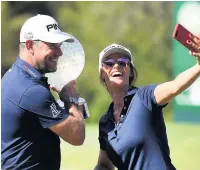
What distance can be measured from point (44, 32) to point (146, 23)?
2083cm

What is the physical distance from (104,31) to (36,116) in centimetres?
2070

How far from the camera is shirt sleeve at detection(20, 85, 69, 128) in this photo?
4348 millimetres

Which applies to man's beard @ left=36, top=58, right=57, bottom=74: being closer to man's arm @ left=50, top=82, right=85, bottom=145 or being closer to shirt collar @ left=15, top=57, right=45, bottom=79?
shirt collar @ left=15, top=57, right=45, bottom=79

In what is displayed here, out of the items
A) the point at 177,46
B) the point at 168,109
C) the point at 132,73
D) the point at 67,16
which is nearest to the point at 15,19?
the point at 67,16

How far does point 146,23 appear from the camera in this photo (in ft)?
82.6

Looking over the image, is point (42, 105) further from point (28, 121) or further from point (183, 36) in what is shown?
point (183, 36)

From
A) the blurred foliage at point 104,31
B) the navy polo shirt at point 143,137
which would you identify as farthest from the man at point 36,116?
the blurred foliage at point 104,31

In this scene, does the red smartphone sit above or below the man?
above

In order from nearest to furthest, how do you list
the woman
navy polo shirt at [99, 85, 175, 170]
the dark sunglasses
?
the woman, navy polo shirt at [99, 85, 175, 170], the dark sunglasses

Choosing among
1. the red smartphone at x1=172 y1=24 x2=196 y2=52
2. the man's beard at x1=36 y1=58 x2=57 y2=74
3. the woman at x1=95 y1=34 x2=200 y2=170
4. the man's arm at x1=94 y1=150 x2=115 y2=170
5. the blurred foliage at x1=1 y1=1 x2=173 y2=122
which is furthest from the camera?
the blurred foliage at x1=1 y1=1 x2=173 y2=122

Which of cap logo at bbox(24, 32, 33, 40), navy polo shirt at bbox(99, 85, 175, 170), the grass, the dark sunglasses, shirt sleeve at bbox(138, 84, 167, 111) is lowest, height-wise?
the grass

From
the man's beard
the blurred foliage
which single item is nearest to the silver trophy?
the man's beard

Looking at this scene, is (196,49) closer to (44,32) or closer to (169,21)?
(44,32)

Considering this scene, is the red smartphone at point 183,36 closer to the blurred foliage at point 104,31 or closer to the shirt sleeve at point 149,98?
the shirt sleeve at point 149,98
